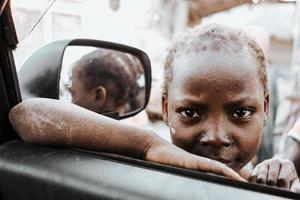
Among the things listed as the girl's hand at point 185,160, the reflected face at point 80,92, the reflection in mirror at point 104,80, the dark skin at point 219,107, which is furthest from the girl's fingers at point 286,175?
the reflected face at point 80,92

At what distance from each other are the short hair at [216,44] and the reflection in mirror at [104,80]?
45cm

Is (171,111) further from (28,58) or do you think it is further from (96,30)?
(96,30)

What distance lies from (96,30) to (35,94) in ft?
7.68

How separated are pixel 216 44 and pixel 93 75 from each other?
3.29 ft

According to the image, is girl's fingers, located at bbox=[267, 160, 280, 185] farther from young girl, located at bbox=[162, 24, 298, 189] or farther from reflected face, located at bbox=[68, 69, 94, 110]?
reflected face, located at bbox=[68, 69, 94, 110]

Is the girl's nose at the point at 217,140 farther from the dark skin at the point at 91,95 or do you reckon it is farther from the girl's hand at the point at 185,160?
the dark skin at the point at 91,95

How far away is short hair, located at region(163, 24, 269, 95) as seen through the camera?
1468mm

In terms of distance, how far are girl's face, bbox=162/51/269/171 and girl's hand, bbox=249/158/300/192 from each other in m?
0.25

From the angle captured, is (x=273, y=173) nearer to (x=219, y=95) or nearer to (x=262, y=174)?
(x=262, y=174)

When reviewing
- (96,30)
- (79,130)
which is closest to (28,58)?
(79,130)

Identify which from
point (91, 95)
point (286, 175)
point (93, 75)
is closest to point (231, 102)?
point (286, 175)

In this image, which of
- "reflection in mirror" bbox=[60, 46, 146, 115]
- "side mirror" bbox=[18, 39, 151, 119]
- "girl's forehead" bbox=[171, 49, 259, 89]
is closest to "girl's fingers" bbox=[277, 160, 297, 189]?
"girl's forehead" bbox=[171, 49, 259, 89]

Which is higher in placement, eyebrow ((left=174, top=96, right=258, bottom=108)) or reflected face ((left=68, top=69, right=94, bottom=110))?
eyebrow ((left=174, top=96, right=258, bottom=108))

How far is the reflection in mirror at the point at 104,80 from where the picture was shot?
207 centimetres
